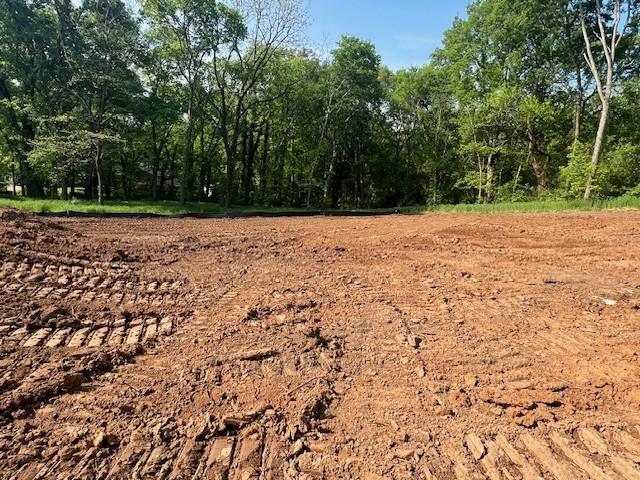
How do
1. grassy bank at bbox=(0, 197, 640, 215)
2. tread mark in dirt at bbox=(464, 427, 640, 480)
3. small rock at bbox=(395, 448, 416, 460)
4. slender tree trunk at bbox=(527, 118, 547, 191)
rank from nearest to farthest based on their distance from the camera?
tread mark in dirt at bbox=(464, 427, 640, 480), small rock at bbox=(395, 448, 416, 460), grassy bank at bbox=(0, 197, 640, 215), slender tree trunk at bbox=(527, 118, 547, 191)

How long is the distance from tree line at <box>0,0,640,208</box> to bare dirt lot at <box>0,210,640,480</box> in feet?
46.0

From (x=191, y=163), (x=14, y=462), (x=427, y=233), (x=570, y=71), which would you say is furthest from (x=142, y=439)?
(x=191, y=163)

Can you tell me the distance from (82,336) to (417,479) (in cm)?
342

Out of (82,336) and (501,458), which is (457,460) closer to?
(501,458)

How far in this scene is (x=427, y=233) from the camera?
407 inches

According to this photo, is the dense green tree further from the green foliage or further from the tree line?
the green foliage

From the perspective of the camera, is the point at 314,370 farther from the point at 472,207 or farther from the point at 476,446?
the point at 472,207

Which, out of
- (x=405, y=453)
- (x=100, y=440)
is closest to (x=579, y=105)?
(x=405, y=453)

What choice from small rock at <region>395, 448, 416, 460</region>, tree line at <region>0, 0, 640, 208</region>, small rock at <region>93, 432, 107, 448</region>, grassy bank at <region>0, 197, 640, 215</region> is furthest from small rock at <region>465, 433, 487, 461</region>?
tree line at <region>0, 0, 640, 208</region>

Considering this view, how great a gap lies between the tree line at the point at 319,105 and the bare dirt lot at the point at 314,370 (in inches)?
552

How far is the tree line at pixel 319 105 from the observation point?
59.1ft

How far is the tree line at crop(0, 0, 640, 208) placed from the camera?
18000mm

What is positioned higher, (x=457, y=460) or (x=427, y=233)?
(x=427, y=233)

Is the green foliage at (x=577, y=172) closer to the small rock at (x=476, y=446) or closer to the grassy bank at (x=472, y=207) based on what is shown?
the grassy bank at (x=472, y=207)
